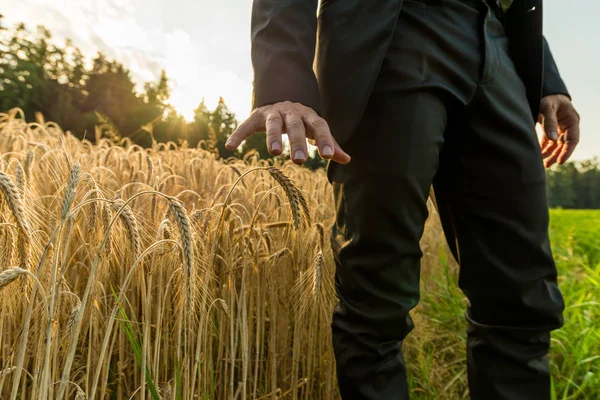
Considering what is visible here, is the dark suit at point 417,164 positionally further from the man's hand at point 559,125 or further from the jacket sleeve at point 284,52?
the man's hand at point 559,125

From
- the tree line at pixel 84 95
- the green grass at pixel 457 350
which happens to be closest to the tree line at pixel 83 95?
the tree line at pixel 84 95

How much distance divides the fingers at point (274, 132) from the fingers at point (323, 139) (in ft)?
0.20

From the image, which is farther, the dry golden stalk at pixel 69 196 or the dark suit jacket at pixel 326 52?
the dark suit jacket at pixel 326 52

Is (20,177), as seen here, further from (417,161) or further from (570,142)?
(570,142)

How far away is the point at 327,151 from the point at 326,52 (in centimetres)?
38

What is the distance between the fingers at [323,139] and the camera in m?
0.76

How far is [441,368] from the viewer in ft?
6.26

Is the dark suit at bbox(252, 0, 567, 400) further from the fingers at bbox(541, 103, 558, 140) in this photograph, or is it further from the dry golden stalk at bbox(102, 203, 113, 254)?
the dry golden stalk at bbox(102, 203, 113, 254)

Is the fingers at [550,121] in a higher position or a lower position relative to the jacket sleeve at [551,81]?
lower

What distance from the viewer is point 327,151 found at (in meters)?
0.75

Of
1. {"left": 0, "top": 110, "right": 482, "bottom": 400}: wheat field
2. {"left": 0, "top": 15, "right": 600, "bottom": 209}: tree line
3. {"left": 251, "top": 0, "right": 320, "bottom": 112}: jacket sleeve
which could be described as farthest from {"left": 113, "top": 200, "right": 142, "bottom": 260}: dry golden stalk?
{"left": 0, "top": 15, "right": 600, "bottom": 209}: tree line

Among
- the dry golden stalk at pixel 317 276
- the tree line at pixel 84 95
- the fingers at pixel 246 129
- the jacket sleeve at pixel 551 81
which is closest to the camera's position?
the fingers at pixel 246 129

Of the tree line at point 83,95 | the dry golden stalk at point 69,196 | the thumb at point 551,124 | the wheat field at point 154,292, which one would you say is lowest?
the wheat field at point 154,292

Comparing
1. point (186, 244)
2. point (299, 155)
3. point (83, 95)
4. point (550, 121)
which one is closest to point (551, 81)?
point (550, 121)
